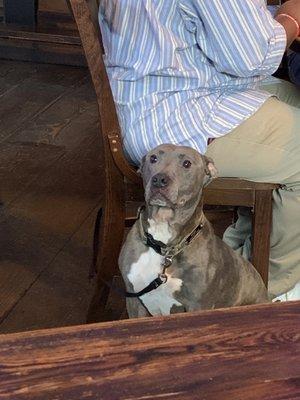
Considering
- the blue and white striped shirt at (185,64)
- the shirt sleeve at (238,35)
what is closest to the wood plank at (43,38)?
the blue and white striped shirt at (185,64)

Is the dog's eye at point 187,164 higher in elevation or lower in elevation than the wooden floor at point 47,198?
higher

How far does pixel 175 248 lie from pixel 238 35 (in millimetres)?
496

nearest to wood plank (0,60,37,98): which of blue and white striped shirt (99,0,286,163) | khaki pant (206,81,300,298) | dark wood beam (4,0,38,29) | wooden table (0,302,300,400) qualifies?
dark wood beam (4,0,38,29)

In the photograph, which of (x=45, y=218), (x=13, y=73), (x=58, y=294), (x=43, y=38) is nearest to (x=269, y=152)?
(x=58, y=294)

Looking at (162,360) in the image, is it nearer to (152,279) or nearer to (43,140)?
(152,279)

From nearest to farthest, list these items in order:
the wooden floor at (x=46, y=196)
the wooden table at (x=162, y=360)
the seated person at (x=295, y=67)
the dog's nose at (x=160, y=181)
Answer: the wooden table at (x=162, y=360), the dog's nose at (x=160, y=181), the seated person at (x=295, y=67), the wooden floor at (x=46, y=196)

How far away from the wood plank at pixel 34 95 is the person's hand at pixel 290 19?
1740 mm

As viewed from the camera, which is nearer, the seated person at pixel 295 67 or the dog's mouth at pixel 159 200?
the dog's mouth at pixel 159 200

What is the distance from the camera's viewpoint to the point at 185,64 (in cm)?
168

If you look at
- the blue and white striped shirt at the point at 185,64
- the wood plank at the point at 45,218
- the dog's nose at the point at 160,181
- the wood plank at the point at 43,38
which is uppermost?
the blue and white striped shirt at the point at 185,64

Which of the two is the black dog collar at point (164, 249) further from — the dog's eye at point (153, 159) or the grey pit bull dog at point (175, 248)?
the dog's eye at point (153, 159)

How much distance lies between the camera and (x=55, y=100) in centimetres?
387

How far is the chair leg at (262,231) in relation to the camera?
1773mm

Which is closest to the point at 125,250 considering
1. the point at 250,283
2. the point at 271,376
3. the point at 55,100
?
the point at 250,283
